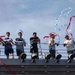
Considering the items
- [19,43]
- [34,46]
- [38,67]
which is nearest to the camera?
[19,43]

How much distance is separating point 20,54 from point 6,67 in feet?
2.90

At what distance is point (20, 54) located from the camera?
21.0 meters

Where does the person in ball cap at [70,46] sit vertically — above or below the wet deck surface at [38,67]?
above

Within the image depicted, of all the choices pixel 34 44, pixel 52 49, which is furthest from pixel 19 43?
pixel 52 49

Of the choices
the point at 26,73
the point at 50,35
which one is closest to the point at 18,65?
the point at 26,73

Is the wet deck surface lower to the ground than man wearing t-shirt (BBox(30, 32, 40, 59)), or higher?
lower

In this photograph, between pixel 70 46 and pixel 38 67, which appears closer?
pixel 70 46

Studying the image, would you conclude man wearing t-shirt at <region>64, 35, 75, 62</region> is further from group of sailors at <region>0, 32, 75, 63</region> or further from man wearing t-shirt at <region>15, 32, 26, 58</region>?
man wearing t-shirt at <region>15, 32, 26, 58</region>

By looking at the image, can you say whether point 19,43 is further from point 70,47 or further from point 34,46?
point 70,47

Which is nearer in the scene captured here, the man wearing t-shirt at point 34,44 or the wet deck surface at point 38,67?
the man wearing t-shirt at point 34,44

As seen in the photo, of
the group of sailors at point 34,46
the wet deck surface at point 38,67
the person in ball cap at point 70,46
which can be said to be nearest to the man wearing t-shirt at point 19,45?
the group of sailors at point 34,46

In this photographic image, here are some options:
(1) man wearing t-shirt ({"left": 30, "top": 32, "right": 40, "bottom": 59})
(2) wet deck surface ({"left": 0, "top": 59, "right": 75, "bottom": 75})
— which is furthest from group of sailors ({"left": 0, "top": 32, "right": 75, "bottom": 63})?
(2) wet deck surface ({"left": 0, "top": 59, "right": 75, "bottom": 75})

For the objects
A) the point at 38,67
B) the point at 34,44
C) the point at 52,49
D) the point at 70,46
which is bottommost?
the point at 38,67

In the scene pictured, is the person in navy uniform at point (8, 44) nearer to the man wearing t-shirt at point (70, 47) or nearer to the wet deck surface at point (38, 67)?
the wet deck surface at point (38, 67)
